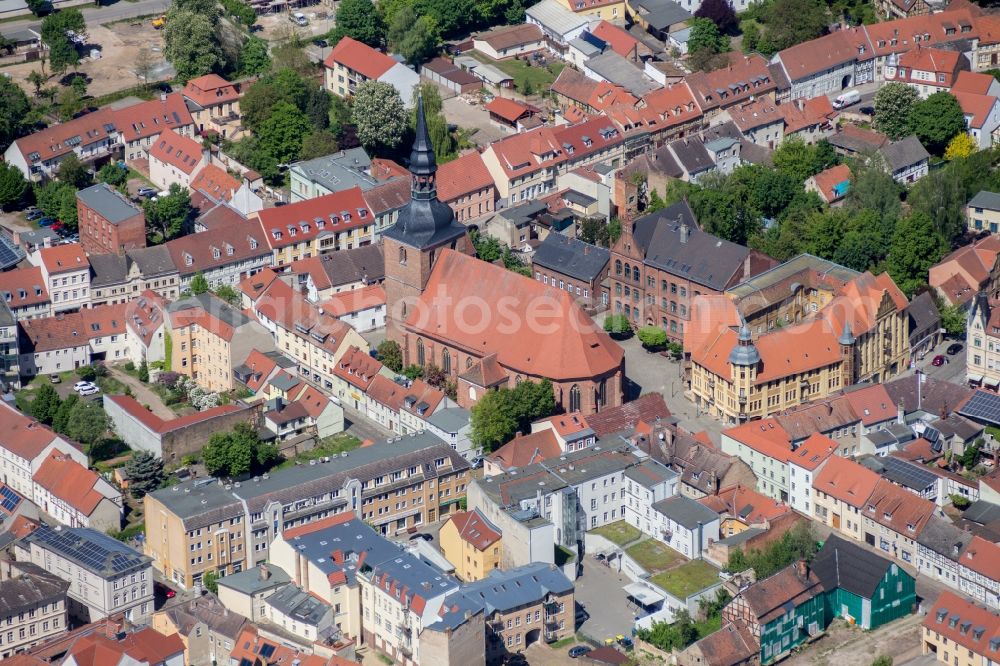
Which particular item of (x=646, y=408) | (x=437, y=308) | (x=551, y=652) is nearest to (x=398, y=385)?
(x=437, y=308)

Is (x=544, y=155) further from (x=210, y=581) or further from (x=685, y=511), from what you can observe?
(x=210, y=581)

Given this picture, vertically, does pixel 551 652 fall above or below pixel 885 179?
below

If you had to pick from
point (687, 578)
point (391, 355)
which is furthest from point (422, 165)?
point (687, 578)

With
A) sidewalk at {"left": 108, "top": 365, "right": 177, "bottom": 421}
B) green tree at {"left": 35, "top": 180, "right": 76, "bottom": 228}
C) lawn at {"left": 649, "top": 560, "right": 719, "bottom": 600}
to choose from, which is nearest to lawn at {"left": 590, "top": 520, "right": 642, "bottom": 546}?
lawn at {"left": 649, "top": 560, "right": 719, "bottom": 600}

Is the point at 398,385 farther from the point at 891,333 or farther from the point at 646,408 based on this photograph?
the point at 891,333

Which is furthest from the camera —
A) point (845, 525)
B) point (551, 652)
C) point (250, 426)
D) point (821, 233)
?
point (821, 233)

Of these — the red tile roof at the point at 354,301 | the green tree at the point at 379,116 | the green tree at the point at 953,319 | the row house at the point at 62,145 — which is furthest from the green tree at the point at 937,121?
the row house at the point at 62,145
